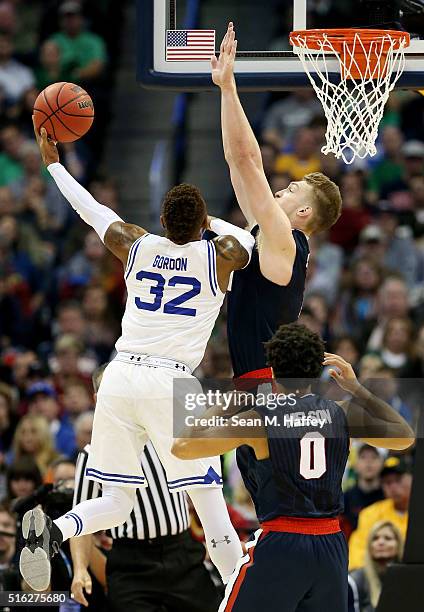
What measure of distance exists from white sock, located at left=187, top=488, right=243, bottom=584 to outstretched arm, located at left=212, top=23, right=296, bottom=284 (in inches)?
49.6

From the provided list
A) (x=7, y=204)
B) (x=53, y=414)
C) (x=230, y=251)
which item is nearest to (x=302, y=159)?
(x=7, y=204)

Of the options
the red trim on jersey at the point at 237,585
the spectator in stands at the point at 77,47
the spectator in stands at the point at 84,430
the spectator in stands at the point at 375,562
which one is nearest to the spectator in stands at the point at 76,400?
the spectator in stands at the point at 84,430

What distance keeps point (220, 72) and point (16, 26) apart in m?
11.0

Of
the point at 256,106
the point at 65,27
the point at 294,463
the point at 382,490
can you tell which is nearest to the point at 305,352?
the point at 294,463

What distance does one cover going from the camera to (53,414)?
1261 cm

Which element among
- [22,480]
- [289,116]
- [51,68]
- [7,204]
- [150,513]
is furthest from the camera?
[51,68]

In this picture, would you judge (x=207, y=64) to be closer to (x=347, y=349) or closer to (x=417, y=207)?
(x=347, y=349)

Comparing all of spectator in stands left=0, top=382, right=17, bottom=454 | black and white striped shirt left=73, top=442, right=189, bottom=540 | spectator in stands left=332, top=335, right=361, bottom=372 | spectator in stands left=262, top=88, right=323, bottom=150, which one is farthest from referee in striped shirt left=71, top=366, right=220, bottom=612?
spectator in stands left=262, top=88, right=323, bottom=150

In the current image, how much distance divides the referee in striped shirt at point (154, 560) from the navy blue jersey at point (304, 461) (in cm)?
198

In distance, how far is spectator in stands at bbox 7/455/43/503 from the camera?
1009cm

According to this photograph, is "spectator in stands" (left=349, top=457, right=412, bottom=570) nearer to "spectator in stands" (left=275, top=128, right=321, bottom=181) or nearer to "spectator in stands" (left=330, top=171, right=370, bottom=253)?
"spectator in stands" (left=330, top=171, right=370, bottom=253)

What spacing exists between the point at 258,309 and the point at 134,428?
908 millimetres

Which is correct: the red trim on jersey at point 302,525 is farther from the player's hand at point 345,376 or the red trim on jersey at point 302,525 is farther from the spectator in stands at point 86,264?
the spectator in stands at point 86,264

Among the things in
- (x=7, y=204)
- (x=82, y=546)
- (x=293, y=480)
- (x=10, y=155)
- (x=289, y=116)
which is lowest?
(x=82, y=546)
